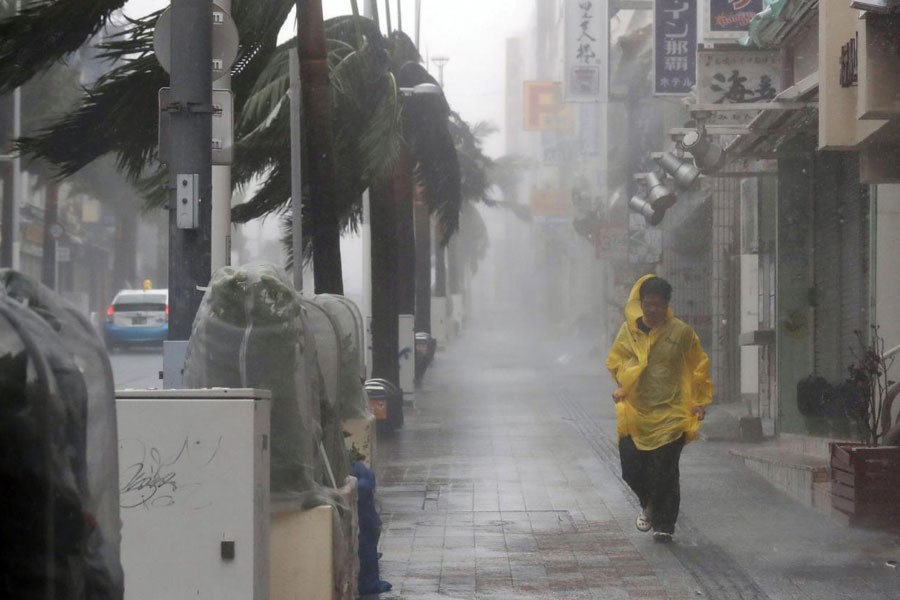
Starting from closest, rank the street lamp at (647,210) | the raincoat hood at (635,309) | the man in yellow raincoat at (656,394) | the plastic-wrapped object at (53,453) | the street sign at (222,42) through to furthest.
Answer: the plastic-wrapped object at (53,453) < the street sign at (222,42) < the man in yellow raincoat at (656,394) < the raincoat hood at (635,309) < the street lamp at (647,210)

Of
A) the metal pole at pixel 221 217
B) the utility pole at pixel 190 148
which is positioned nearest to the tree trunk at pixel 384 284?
the metal pole at pixel 221 217

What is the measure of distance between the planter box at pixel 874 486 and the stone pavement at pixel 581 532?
15cm

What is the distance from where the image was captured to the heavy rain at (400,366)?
5.52m

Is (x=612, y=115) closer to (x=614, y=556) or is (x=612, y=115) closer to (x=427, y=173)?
(x=427, y=173)

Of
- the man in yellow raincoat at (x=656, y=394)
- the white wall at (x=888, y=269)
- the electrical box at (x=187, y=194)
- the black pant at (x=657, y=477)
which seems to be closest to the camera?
the electrical box at (x=187, y=194)

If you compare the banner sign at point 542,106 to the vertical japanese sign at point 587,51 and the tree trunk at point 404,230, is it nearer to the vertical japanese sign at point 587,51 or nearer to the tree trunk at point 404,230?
the vertical japanese sign at point 587,51

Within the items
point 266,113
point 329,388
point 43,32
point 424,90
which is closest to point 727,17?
point 424,90

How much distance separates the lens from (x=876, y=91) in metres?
9.98

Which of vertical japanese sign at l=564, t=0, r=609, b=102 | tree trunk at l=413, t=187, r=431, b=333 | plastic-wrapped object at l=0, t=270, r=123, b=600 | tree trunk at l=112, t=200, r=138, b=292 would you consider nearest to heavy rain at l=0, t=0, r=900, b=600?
plastic-wrapped object at l=0, t=270, r=123, b=600

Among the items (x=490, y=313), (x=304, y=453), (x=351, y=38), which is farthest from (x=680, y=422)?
(x=490, y=313)

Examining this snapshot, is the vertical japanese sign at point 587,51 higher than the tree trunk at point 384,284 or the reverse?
higher

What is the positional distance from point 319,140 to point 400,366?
9.64m

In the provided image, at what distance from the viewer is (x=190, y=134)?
9.23 metres

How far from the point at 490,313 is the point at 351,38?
11839 centimetres
